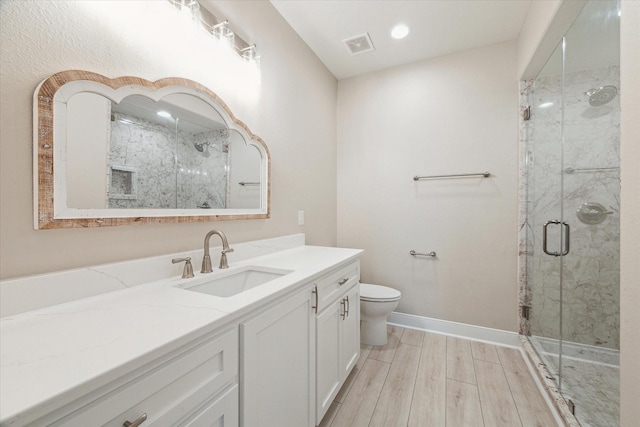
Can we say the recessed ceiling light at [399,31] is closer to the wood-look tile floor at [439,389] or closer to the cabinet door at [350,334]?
the cabinet door at [350,334]

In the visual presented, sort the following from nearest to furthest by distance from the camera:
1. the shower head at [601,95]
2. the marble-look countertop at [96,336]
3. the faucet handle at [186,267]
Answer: the marble-look countertop at [96,336], the faucet handle at [186,267], the shower head at [601,95]

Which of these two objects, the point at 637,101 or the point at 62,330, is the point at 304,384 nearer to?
the point at 62,330

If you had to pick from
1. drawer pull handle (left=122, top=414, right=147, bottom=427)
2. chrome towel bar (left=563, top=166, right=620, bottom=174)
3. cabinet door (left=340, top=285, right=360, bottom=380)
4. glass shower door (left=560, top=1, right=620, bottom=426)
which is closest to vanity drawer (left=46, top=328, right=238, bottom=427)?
drawer pull handle (left=122, top=414, right=147, bottom=427)

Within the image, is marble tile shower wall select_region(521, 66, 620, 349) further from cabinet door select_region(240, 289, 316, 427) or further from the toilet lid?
cabinet door select_region(240, 289, 316, 427)

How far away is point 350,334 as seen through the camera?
167 cm

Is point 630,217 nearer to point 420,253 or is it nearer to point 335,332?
point 335,332

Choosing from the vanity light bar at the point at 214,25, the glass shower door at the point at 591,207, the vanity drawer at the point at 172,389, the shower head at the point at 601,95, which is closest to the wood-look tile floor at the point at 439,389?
the glass shower door at the point at 591,207

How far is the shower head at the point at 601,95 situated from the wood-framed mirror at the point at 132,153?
2.20m

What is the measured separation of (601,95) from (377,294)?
A: 6.55ft

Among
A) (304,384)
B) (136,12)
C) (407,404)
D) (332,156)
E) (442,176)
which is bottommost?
(407,404)

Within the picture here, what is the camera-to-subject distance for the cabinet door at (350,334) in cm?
155

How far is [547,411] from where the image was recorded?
1473 millimetres

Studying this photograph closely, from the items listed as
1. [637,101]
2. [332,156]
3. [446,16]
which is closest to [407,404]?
[637,101]

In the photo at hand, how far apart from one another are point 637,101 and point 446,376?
176cm
